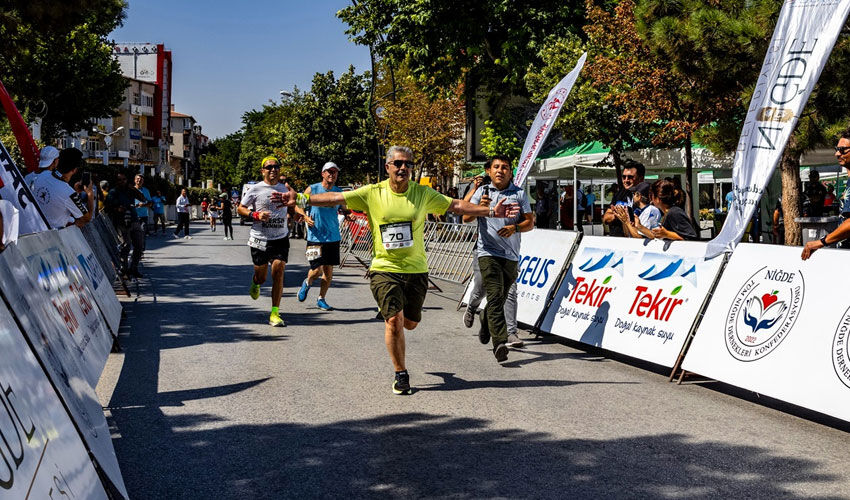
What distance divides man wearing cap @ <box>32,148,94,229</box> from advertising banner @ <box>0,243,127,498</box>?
5.22 metres

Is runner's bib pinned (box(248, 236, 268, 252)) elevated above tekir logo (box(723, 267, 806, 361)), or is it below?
above

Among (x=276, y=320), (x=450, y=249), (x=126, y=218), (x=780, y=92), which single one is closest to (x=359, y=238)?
(x=450, y=249)

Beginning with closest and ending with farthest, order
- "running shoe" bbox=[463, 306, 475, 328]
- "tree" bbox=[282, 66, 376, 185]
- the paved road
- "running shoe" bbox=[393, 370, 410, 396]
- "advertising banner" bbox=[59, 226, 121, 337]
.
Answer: the paved road
"running shoe" bbox=[393, 370, 410, 396]
"advertising banner" bbox=[59, 226, 121, 337]
"running shoe" bbox=[463, 306, 475, 328]
"tree" bbox=[282, 66, 376, 185]

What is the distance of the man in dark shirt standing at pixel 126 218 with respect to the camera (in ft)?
48.2

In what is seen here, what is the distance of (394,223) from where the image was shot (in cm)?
679

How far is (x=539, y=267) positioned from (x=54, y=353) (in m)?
6.71

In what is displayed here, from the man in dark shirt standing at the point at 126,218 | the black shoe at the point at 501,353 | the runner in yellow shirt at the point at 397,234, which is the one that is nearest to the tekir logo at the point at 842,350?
the runner in yellow shirt at the point at 397,234

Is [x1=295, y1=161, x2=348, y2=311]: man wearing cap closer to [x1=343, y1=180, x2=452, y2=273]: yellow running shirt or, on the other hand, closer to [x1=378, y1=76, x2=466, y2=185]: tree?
[x1=343, y1=180, x2=452, y2=273]: yellow running shirt

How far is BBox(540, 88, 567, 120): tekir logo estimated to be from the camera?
10.1m

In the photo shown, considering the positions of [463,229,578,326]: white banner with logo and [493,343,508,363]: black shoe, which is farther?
[463,229,578,326]: white banner with logo

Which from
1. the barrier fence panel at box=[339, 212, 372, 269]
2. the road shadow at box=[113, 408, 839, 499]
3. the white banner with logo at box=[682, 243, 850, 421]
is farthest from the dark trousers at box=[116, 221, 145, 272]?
the white banner with logo at box=[682, 243, 850, 421]

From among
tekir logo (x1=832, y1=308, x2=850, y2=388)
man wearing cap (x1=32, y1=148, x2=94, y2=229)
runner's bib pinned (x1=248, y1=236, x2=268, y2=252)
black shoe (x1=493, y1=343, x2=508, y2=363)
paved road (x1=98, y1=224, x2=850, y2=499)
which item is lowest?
paved road (x1=98, y1=224, x2=850, y2=499)

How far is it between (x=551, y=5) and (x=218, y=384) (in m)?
21.2

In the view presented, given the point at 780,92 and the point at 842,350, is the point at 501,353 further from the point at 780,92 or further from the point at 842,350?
the point at 780,92
